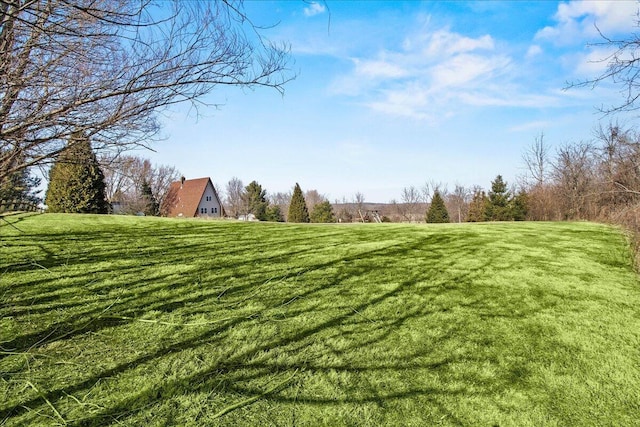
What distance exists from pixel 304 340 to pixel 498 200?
72.6 ft

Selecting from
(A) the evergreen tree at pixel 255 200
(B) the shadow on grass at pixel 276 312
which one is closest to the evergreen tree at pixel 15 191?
(B) the shadow on grass at pixel 276 312

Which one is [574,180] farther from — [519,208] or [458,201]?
[458,201]

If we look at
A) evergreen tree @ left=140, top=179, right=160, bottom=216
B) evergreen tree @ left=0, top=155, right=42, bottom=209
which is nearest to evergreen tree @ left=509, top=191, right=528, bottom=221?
evergreen tree @ left=0, top=155, right=42, bottom=209

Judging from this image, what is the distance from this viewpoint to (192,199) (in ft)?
98.6

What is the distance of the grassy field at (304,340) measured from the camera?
67.2 inches

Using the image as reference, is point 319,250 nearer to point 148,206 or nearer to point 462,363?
point 462,363

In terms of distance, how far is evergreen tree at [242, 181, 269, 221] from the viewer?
108 feet

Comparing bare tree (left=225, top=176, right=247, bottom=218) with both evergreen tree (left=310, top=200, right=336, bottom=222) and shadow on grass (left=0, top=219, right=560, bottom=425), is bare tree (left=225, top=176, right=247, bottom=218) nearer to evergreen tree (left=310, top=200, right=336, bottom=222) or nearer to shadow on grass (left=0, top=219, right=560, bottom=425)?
evergreen tree (left=310, top=200, right=336, bottom=222)

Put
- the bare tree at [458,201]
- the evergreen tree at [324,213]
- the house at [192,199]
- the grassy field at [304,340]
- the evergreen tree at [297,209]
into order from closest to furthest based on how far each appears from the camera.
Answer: the grassy field at [304,340] → the evergreen tree at [297,209] → the evergreen tree at [324,213] → the house at [192,199] → the bare tree at [458,201]

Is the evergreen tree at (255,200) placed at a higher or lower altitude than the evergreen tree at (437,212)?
higher

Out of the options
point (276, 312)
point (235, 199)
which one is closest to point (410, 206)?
point (235, 199)

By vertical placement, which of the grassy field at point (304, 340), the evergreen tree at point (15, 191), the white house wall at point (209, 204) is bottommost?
the grassy field at point (304, 340)

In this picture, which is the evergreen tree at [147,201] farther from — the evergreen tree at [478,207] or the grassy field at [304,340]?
the grassy field at [304,340]

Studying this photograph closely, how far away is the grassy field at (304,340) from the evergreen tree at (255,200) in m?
28.6
